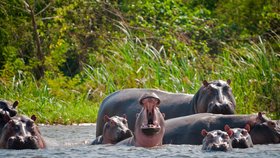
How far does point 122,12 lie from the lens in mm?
23438

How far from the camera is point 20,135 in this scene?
33.6ft

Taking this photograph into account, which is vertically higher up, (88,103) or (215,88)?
(215,88)

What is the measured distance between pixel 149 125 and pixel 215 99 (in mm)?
2238

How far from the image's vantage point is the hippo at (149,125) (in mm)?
9703

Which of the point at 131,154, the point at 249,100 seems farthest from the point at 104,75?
the point at 131,154

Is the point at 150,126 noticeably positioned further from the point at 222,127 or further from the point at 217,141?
the point at 222,127

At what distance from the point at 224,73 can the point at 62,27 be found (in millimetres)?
5986

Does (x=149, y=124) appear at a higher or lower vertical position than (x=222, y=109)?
higher

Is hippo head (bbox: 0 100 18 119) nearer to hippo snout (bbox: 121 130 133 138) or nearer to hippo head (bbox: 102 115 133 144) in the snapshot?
hippo head (bbox: 102 115 133 144)

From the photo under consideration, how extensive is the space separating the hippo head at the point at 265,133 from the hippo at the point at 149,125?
1215 mm

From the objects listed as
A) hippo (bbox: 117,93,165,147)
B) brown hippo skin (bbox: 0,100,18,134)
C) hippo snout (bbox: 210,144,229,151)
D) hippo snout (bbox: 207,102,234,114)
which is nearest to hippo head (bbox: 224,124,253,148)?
hippo snout (bbox: 210,144,229,151)

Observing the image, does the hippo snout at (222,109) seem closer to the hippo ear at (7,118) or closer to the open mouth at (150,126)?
the open mouth at (150,126)

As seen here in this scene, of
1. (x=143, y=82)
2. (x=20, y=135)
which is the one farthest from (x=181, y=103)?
(x=143, y=82)

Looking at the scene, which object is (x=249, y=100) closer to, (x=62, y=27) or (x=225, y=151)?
(x=225, y=151)
